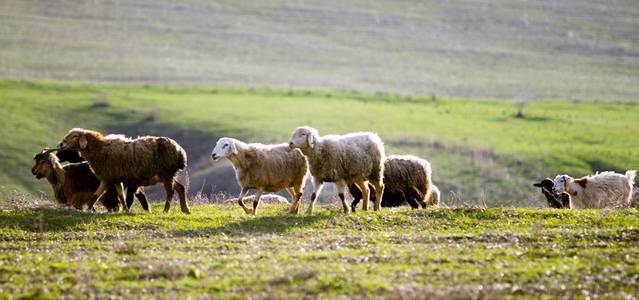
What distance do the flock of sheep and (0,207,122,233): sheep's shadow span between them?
70.8 inches

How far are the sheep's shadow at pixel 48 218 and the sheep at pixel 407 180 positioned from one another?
6447mm

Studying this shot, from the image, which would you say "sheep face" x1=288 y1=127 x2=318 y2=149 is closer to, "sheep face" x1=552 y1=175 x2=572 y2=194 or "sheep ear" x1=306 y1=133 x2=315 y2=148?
"sheep ear" x1=306 y1=133 x2=315 y2=148

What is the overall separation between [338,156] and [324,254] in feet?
20.1

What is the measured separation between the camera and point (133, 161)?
21.4 m

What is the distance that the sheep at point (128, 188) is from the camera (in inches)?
872

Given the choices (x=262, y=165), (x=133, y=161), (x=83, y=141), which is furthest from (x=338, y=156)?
(x=83, y=141)

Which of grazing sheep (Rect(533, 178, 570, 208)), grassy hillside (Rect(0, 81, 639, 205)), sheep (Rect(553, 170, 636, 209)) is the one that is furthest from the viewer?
grassy hillside (Rect(0, 81, 639, 205))

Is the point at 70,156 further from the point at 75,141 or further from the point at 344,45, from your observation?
the point at 344,45

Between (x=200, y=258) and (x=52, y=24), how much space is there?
85.6 m

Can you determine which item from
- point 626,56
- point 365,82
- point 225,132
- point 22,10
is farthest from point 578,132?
point 22,10

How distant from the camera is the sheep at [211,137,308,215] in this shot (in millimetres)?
22172

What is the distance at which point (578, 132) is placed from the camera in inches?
2372

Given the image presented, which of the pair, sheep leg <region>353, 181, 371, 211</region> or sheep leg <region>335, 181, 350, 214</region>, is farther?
sheep leg <region>353, 181, 371, 211</region>

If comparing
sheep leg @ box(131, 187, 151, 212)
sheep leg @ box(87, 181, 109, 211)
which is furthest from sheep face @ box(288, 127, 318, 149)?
sheep leg @ box(87, 181, 109, 211)
